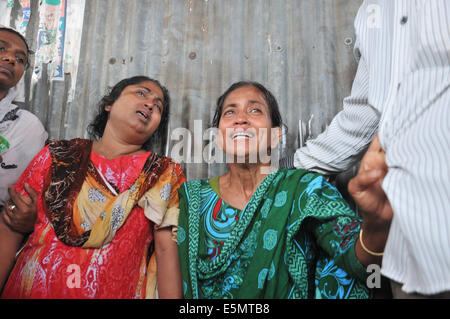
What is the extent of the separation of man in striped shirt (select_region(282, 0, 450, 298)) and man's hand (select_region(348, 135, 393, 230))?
5 centimetres

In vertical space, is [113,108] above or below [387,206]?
above

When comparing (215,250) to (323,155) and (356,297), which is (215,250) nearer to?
(356,297)

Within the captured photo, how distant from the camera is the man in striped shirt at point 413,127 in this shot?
835 mm

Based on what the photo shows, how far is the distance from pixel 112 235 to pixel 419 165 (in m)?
1.32

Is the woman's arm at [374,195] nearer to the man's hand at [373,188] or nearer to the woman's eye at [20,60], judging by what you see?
the man's hand at [373,188]

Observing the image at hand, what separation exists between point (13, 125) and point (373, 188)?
212cm

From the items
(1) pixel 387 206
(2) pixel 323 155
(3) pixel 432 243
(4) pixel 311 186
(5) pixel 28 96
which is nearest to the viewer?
(3) pixel 432 243

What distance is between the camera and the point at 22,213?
1700mm

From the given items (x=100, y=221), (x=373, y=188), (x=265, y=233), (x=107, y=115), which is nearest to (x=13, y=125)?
(x=107, y=115)

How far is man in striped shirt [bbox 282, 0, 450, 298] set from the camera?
835mm

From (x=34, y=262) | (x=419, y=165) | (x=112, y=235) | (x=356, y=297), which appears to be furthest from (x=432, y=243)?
(x=34, y=262)

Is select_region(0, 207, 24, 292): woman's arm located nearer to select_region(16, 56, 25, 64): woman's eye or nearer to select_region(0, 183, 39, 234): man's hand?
select_region(0, 183, 39, 234): man's hand

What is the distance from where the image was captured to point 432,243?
2.68 feet

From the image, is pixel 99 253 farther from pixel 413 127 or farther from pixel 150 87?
pixel 413 127
